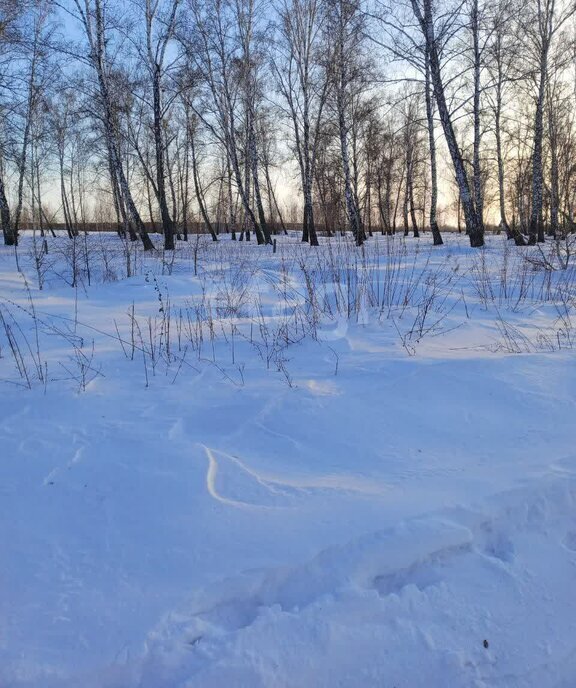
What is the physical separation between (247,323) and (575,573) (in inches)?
120

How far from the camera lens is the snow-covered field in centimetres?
113

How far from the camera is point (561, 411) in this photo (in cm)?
232

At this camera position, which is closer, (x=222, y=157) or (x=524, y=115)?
(x=524, y=115)

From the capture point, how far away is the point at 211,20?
13914mm

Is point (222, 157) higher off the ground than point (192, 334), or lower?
higher

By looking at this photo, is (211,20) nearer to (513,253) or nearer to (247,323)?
(513,253)

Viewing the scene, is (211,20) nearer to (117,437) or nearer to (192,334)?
(192,334)

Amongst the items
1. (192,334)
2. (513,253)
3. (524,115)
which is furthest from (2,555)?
(524,115)

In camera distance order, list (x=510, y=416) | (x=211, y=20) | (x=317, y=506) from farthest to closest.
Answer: (x=211, y=20)
(x=510, y=416)
(x=317, y=506)

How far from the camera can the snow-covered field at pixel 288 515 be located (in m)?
1.13

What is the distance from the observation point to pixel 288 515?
1603 mm

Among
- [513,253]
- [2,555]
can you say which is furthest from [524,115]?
[2,555]

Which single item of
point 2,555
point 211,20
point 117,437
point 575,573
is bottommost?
point 575,573

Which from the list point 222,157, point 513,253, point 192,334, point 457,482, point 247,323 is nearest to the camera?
point 457,482
